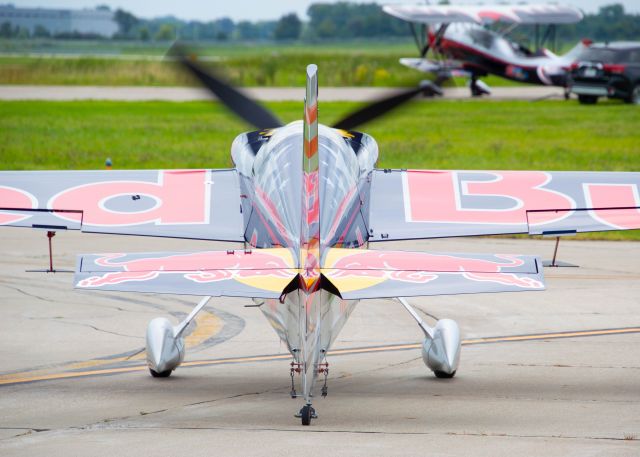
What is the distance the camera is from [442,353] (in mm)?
11656

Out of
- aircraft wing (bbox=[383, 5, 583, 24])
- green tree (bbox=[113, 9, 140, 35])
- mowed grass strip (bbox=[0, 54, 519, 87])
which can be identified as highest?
aircraft wing (bbox=[383, 5, 583, 24])

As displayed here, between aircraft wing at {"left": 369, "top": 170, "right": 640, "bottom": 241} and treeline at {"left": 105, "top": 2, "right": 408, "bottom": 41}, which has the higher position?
aircraft wing at {"left": 369, "top": 170, "right": 640, "bottom": 241}

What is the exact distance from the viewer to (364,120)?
46.5 ft

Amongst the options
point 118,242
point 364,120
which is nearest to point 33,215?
point 364,120

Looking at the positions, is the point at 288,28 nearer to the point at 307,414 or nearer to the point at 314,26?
the point at 314,26

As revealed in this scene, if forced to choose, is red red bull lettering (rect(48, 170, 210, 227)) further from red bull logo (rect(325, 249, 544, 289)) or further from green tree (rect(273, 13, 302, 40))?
green tree (rect(273, 13, 302, 40))

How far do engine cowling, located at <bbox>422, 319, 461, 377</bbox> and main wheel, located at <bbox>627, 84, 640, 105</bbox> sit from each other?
130 ft

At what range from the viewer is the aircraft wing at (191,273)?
8531mm

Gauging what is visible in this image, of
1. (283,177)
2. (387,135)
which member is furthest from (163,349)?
(387,135)

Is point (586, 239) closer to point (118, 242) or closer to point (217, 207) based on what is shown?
point (118, 242)

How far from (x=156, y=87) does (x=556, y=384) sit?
48599 millimetres

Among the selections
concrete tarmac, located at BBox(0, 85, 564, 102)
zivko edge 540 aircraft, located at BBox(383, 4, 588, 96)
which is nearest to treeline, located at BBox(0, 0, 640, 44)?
concrete tarmac, located at BBox(0, 85, 564, 102)

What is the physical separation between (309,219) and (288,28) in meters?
132

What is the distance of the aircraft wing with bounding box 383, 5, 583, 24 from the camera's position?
166ft
